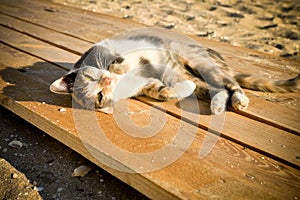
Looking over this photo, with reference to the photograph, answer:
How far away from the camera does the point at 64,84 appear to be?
6.10 feet

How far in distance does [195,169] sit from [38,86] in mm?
1213

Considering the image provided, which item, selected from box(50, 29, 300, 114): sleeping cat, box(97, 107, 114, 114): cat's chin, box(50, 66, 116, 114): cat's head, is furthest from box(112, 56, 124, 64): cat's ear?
box(97, 107, 114, 114): cat's chin

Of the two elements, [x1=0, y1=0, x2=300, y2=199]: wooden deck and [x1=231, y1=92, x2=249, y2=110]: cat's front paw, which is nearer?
[x1=0, y1=0, x2=300, y2=199]: wooden deck

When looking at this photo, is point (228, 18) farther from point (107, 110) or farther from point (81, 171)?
point (81, 171)

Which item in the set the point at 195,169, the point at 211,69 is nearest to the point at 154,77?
the point at 211,69

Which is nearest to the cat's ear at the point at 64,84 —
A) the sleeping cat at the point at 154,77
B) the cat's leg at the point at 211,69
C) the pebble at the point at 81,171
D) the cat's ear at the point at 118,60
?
the sleeping cat at the point at 154,77

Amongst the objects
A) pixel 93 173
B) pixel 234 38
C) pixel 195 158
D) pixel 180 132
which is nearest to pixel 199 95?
pixel 180 132

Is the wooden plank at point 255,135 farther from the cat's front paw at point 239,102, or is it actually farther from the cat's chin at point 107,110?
the cat's chin at point 107,110

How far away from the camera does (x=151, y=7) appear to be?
513cm

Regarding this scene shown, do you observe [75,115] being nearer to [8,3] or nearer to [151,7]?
[8,3]

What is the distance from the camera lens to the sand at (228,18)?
12.2 feet

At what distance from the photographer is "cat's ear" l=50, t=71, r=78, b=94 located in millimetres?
1808

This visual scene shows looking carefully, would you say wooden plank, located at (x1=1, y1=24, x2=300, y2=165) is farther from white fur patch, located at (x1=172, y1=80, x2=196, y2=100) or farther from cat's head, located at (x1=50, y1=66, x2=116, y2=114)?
cat's head, located at (x1=50, y1=66, x2=116, y2=114)

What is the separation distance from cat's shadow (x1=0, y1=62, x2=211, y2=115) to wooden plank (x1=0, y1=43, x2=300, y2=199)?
0.10m
